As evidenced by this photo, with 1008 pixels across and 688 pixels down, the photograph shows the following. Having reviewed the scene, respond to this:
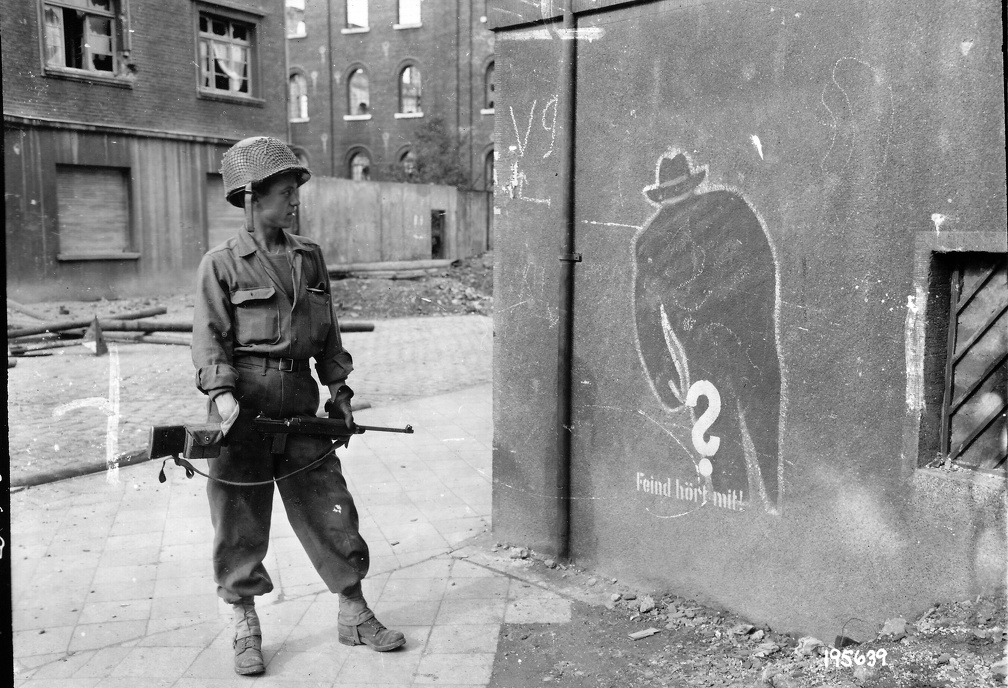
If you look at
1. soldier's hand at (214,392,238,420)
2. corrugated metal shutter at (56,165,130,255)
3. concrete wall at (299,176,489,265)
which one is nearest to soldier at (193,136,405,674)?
Result: soldier's hand at (214,392,238,420)

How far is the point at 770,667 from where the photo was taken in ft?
11.2

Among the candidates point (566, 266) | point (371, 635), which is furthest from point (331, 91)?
point (371, 635)

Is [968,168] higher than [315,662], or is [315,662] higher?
[968,168]

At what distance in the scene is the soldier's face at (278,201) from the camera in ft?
11.8

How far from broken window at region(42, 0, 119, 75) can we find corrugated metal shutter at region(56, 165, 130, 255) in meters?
2.08

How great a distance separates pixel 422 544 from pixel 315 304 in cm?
189

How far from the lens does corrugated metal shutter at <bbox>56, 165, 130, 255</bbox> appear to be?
18141 mm

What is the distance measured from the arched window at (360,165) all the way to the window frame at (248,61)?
12692 millimetres

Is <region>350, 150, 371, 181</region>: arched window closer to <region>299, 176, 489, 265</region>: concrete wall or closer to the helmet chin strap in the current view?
<region>299, 176, 489, 265</region>: concrete wall

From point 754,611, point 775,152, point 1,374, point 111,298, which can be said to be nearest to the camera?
point 1,374

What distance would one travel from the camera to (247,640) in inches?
141

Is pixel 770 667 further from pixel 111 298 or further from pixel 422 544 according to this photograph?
pixel 111 298

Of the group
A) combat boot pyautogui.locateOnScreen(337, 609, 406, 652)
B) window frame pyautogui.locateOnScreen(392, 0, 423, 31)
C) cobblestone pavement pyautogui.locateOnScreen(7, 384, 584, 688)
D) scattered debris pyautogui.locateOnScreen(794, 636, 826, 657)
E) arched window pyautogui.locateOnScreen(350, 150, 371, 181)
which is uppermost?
window frame pyautogui.locateOnScreen(392, 0, 423, 31)

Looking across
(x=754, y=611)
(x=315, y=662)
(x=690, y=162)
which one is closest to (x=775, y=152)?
(x=690, y=162)
